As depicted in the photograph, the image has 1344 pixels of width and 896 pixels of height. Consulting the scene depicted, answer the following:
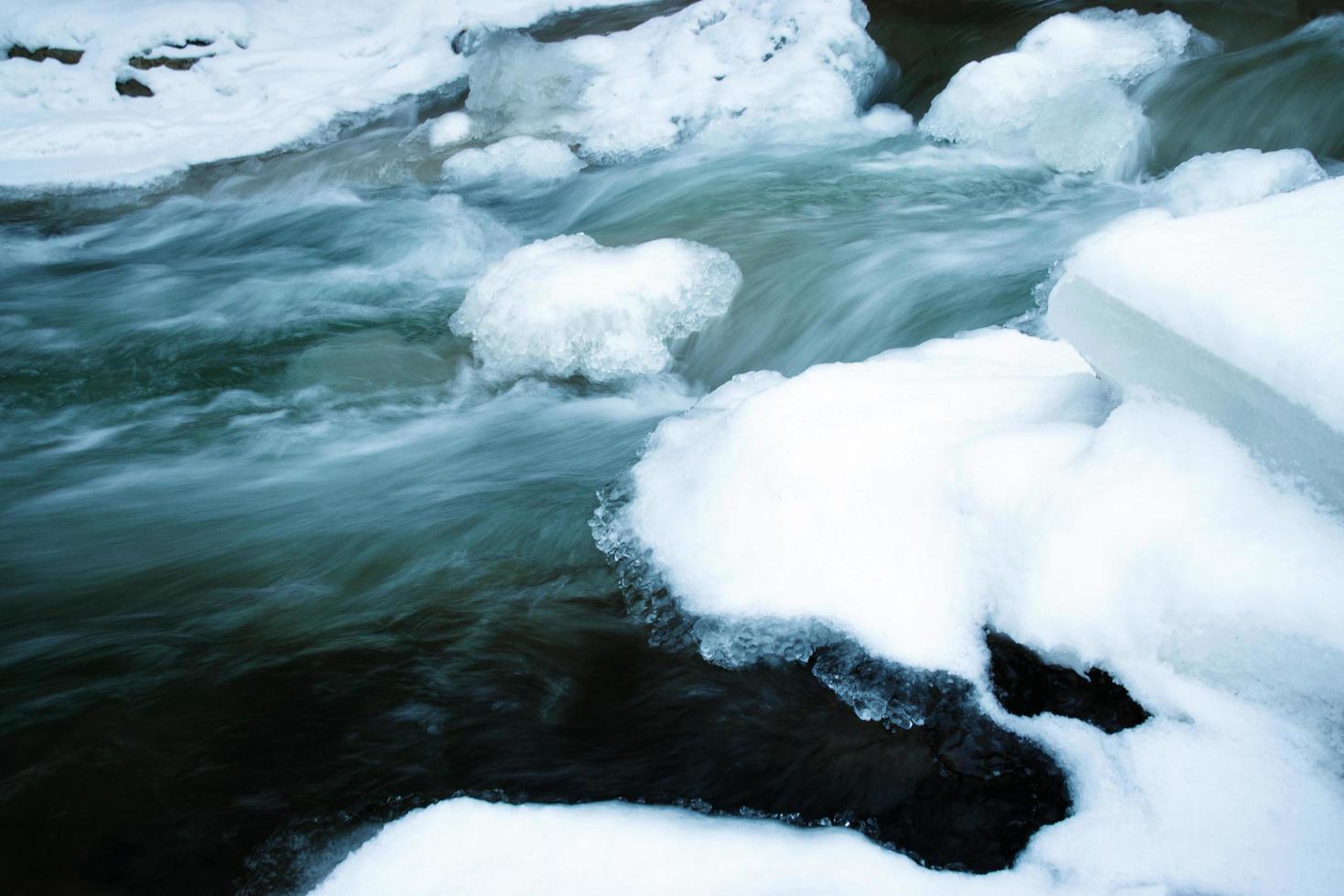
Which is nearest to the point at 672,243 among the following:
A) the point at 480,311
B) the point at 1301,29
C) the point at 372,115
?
the point at 480,311

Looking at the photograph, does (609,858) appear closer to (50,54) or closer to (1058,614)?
(1058,614)

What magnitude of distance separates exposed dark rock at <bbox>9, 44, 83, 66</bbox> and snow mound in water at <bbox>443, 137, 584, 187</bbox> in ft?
16.7

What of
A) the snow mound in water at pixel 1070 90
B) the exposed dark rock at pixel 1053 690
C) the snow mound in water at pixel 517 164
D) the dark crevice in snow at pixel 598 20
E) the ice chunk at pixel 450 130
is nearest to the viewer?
the exposed dark rock at pixel 1053 690

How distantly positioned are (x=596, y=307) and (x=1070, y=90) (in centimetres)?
342

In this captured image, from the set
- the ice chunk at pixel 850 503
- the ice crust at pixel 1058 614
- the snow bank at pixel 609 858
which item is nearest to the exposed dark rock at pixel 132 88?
the ice chunk at pixel 850 503

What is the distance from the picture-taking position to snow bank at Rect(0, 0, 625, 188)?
8.05 metres

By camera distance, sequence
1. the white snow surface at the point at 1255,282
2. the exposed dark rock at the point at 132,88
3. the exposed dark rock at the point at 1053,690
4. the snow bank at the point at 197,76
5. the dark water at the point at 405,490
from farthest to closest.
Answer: the exposed dark rock at the point at 132,88, the snow bank at the point at 197,76, the dark water at the point at 405,490, the exposed dark rock at the point at 1053,690, the white snow surface at the point at 1255,282

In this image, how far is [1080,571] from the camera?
170cm

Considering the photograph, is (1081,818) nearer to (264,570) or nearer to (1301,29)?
(264,570)

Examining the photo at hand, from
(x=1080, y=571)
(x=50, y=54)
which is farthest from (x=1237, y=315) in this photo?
(x=50, y=54)

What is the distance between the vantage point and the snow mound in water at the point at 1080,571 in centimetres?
145

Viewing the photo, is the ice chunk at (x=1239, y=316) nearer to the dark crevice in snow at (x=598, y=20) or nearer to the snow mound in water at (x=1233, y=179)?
the snow mound in water at (x=1233, y=179)

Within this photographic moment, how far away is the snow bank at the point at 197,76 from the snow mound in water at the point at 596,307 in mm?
4877

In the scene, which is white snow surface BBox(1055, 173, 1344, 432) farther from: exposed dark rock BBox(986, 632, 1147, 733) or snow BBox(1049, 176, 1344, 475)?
exposed dark rock BBox(986, 632, 1147, 733)
